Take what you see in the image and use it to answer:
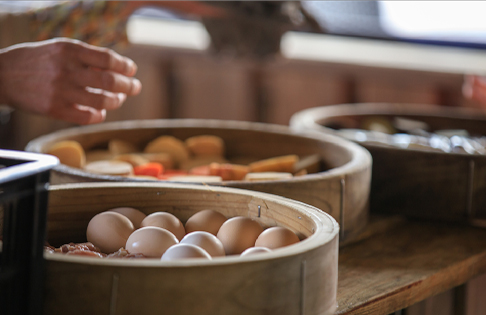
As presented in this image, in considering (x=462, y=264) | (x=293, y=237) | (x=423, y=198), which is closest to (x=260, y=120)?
(x=423, y=198)

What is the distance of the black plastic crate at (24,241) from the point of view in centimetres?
65

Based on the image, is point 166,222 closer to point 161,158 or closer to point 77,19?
point 161,158

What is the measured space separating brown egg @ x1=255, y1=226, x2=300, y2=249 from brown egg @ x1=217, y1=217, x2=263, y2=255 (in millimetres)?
22

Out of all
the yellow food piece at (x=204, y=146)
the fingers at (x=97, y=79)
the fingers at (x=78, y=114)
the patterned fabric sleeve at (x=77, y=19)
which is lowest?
the yellow food piece at (x=204, y=146)

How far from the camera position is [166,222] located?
0.91m

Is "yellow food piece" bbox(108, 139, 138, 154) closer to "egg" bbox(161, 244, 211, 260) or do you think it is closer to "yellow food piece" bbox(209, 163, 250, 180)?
"yellow food piece" bbox(209, 163, 250, 180)

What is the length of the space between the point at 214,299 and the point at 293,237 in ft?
0.66

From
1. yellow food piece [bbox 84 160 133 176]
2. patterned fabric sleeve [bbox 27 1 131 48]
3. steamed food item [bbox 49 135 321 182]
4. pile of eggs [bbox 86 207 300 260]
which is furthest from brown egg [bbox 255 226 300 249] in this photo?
patterned fabric sleeve [bbox 27 1 131 48]

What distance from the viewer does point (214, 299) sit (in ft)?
2.25

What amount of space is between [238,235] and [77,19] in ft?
5.18

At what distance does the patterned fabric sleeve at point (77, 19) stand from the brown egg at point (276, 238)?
1.59m

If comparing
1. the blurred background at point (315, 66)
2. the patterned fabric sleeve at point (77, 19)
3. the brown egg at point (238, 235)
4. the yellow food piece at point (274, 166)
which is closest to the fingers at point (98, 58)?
the yellow food piece at point (274, 166)

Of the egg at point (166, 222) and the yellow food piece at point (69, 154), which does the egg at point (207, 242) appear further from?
the yellow food piece at point (69, 154)

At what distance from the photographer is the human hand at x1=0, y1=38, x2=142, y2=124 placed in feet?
4.19
